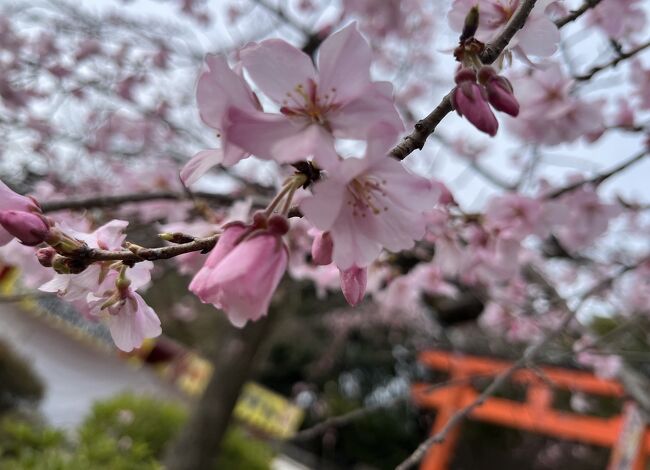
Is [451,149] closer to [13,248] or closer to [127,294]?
[13,248]

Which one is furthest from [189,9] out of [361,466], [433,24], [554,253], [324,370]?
[361,466]

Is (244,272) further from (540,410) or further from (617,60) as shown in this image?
(540,410)

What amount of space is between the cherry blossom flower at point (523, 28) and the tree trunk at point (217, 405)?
2.85 m

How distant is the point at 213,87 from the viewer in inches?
18.3

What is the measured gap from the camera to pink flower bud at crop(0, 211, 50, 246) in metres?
0.50

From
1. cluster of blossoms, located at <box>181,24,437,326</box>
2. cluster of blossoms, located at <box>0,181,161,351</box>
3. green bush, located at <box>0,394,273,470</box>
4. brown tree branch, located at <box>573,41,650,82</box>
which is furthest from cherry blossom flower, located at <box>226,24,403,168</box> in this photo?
green bush, located at <box>0,394,273,470</box>

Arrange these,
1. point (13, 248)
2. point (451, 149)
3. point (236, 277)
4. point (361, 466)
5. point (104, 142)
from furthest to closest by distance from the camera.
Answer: point (361, 466) → point (451, 149) → point (104, 142) → point (13, 248) → point (236, 277)

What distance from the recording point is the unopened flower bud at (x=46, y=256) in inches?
21.3

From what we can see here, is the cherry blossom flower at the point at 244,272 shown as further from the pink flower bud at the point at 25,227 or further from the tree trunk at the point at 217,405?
the tree trunk at the point at 217,405

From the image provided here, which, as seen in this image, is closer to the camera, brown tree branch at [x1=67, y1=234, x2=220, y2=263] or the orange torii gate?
brown tree branch at [x1=67, y1=234, x2=220, y2=263]

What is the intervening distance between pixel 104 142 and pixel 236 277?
3.63m

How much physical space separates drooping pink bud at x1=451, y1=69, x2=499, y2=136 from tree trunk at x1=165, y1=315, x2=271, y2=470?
2.98 metres

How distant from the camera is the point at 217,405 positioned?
3.46 metres

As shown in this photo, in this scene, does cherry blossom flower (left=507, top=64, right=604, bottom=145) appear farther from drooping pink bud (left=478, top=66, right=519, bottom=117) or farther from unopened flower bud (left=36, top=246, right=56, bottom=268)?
unopened flower bud (left=36, top=246, right=56, bottom=268)
